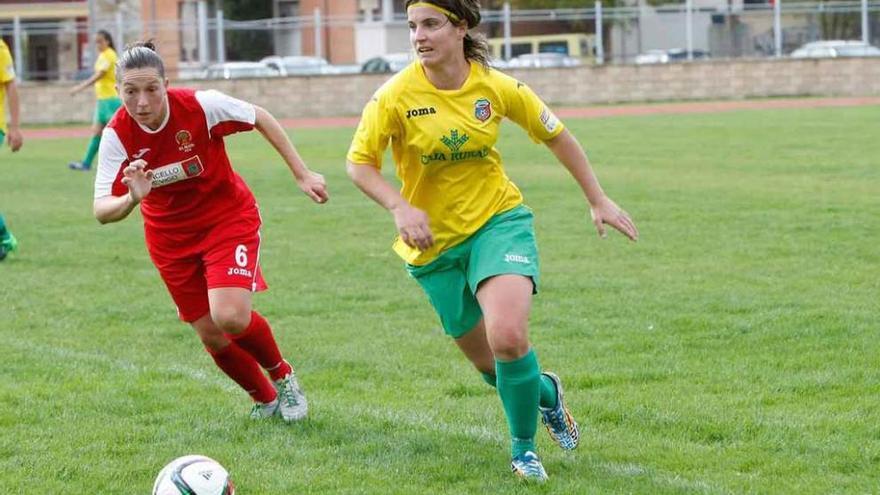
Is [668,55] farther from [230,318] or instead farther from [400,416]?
[230,318]

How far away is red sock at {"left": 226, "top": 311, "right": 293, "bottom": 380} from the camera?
630 cm

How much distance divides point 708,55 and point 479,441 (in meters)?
35.7

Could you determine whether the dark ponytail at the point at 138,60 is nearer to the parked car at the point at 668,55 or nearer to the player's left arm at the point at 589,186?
the player's left arm at the point at 589,186

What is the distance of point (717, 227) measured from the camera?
12891 mm

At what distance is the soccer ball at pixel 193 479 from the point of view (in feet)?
15.7

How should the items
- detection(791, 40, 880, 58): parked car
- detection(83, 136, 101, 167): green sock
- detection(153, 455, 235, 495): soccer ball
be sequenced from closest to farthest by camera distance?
detection(153, 455, 235, 495): soccer ball
detection(83, 136, 101, 167): green sock
detection(791, 40, 880, 58): parked car

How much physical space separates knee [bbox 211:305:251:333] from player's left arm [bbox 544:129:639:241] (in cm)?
152

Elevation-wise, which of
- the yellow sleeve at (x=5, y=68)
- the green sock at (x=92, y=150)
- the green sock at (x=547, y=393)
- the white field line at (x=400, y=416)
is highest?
the yellow sleeve at (x=5, y=68)

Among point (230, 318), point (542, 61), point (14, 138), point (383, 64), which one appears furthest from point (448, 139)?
point (542, 61)

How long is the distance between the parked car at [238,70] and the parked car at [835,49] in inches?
559

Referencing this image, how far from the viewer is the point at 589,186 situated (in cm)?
560

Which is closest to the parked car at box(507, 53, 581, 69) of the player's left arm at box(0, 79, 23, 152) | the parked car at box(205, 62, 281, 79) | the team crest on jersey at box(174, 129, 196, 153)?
the parked car at box(205, 62, 281, 79)

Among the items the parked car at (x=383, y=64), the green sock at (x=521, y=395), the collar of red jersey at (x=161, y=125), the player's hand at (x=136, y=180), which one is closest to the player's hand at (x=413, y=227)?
the green sock at (x=521, y=395)

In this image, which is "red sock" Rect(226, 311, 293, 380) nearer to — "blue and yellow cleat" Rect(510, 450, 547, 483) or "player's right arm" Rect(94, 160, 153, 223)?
"player's right arm" Rect(94, 160, 153, 223)
